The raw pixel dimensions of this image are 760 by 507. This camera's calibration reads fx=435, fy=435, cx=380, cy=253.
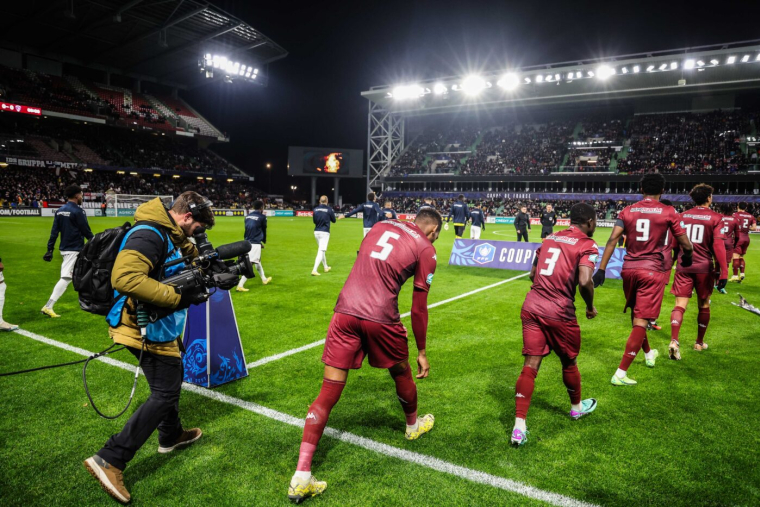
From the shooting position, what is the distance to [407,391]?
350 cm

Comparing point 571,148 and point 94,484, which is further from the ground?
point 571,148

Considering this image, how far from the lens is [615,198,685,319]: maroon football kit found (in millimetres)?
5035

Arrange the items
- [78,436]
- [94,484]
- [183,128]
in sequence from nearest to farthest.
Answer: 1. [94,484]
2. [78,436]
3. [183,128]

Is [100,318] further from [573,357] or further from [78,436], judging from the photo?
[573,357]

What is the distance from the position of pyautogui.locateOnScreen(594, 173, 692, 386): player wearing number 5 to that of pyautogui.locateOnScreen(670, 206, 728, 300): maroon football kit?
4.09ft

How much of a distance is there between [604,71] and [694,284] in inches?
1686

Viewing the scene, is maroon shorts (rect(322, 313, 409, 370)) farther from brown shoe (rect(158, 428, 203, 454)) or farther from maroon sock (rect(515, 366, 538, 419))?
brown shoe (rect(158, 428, 203, 454))

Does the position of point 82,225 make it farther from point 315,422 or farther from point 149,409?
point 315,422

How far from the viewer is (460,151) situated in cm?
5694

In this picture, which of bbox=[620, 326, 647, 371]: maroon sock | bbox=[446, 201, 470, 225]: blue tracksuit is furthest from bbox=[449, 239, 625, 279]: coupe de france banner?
bbox=[620, 326, 647, 371]: maroon sock

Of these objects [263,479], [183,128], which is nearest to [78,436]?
[263,479]

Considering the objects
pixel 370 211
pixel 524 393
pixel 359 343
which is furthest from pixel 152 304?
pixel 370 211

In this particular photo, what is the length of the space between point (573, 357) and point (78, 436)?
14.4 ft

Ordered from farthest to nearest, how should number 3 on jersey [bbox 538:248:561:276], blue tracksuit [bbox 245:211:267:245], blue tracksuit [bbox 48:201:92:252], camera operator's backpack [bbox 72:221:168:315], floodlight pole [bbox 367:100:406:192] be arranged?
floodlight pole [bbox 367:100:406:192]
blue tracksuit [bbox 245:211:267:245]
blue tracksuit [bbox 48:201:92:252]
number 3 on jersey [bbox 538:248:561:276]
camera operator's backpack [bbox 72:221:168:315]
